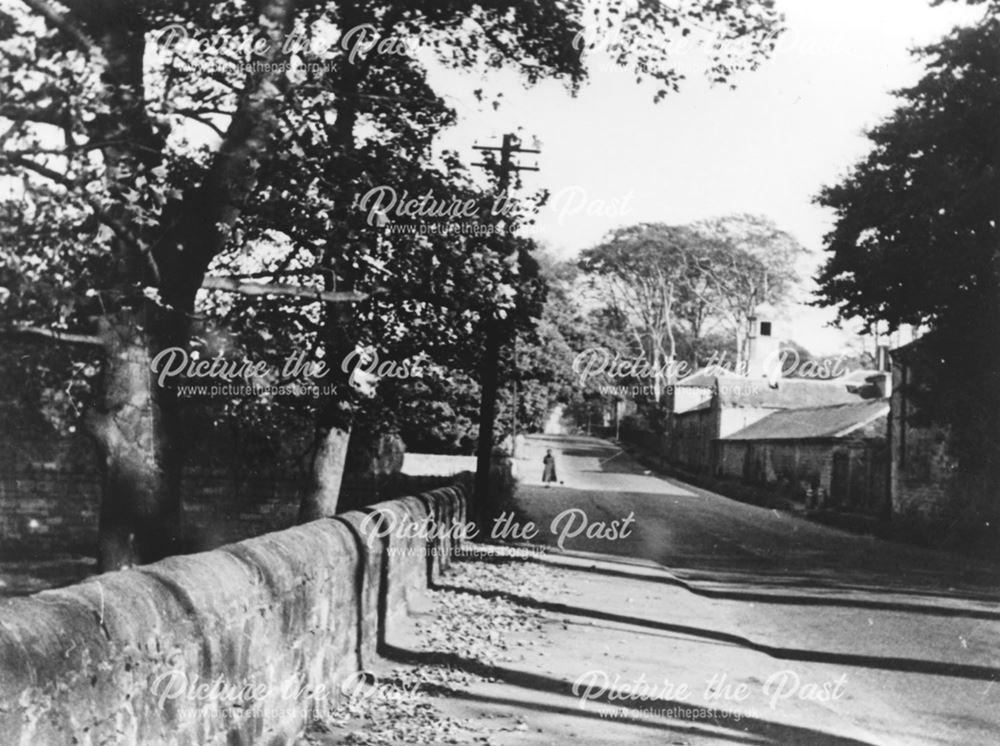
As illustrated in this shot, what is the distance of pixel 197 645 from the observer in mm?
4215

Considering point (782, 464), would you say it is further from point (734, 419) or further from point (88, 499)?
point (88, 499)

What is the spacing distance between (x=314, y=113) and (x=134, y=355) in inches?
116

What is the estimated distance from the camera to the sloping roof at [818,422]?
117 ft

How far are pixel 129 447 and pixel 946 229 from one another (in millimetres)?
16866

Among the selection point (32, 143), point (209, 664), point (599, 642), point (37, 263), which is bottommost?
point (599, 642)

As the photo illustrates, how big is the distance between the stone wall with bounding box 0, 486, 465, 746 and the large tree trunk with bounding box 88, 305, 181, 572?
1837 mm

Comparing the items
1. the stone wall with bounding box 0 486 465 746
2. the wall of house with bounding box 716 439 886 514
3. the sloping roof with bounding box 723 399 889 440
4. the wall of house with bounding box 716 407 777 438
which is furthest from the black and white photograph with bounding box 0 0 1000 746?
the wall of house with bounding box 716 407 777 438

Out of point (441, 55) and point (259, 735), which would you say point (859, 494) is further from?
point (259, 735)

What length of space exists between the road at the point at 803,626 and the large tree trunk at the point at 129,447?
3.77 meters

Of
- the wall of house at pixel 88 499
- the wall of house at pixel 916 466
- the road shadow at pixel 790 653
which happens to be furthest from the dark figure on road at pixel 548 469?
the road shadow at pixel 790 653

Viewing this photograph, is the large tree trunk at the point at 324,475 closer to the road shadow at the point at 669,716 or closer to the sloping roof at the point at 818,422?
the road shadow at the point at 669,716

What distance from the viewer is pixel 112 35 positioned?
26.2 ft

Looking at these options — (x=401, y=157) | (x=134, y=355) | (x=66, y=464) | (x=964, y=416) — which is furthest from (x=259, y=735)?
(x=964, y=416)

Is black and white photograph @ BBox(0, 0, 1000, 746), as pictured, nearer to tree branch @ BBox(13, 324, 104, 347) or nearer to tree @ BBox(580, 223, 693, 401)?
tree branch @ BBox(13, 324, 104, 347)
